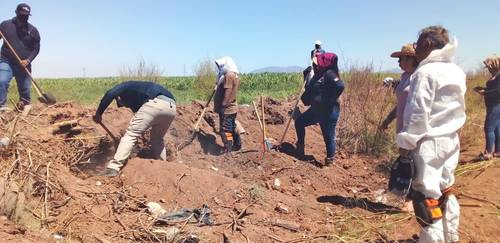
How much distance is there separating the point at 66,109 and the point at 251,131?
4.05 metres

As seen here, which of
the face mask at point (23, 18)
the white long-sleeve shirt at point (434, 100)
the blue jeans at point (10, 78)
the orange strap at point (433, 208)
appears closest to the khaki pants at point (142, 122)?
the blue jeans at point (10, 78)

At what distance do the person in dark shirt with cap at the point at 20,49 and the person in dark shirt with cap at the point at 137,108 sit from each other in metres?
2.22

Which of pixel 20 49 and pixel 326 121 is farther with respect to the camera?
pixel 20 49

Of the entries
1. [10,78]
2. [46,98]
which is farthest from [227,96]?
[10,78]

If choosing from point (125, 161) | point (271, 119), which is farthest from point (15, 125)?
point (271, 119)

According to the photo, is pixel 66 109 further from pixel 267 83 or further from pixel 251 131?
pixel 267 83

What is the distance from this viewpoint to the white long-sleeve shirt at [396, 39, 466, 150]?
3264mm


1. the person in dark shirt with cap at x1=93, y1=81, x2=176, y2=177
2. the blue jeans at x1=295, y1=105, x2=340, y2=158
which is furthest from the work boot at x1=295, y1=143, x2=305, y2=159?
the person in dark shirt with cap at x1=93, y1=81, x2=176, y2=177

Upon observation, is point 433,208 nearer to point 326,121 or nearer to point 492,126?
point 326,121

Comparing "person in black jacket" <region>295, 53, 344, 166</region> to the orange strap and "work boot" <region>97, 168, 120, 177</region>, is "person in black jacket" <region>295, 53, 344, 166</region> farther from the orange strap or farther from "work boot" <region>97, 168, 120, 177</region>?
the orange strap

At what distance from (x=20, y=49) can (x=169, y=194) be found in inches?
154

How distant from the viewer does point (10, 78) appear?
22.8 feet

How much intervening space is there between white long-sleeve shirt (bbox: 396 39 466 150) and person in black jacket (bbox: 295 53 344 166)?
134 inches

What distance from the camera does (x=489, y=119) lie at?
6.87 metres
